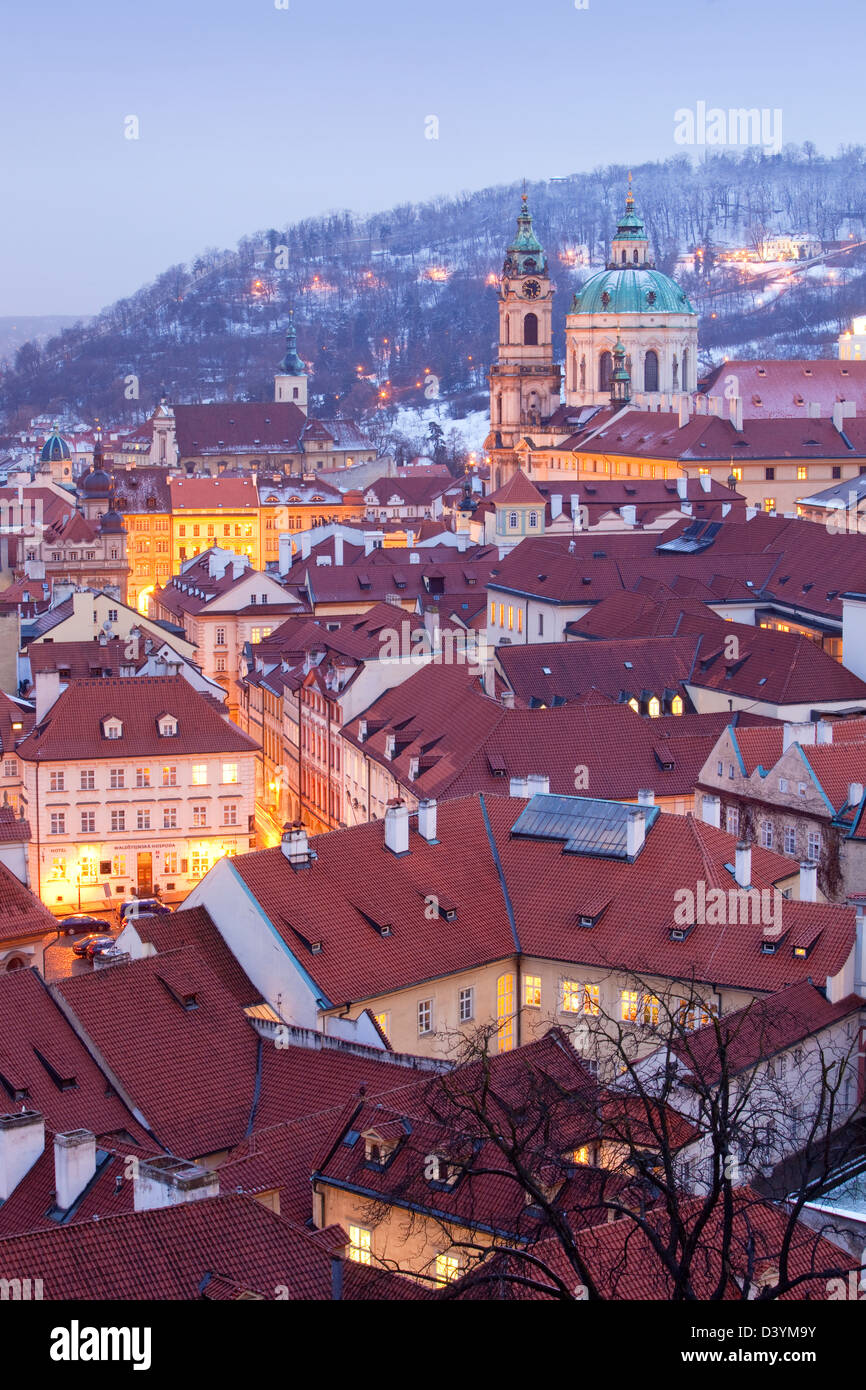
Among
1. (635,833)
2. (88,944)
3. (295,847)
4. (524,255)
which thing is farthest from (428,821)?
(524,255)

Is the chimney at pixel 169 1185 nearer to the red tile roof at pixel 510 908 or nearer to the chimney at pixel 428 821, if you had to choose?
the red tile roof at pixel 510 908

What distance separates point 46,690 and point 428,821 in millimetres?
19640

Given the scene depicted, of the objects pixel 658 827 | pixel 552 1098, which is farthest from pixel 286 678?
pixel 552 1098

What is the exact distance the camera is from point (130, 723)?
49438 mm

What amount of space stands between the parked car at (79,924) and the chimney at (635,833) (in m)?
17.3

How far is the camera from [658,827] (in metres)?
34.4

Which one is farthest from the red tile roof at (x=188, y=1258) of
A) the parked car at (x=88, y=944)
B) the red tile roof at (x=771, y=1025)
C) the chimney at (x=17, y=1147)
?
Answer: the parked car at (x=88, y=944)

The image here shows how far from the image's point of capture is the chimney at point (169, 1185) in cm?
2044

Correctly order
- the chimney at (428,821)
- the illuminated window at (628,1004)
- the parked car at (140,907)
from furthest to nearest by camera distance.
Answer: the parked car at (140,907) < the chimney at (428,821) < the illuminated window at (628,1004)

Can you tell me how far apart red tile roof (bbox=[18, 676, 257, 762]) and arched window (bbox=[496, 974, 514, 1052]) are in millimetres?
17567

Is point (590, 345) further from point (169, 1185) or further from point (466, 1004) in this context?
point (169, 1185)

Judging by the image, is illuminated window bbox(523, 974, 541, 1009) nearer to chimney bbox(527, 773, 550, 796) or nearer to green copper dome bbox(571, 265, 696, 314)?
chimney bbox(527, 773, 550, 796)

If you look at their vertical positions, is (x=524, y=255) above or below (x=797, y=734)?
above

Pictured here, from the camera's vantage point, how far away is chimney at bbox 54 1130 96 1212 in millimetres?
22578
